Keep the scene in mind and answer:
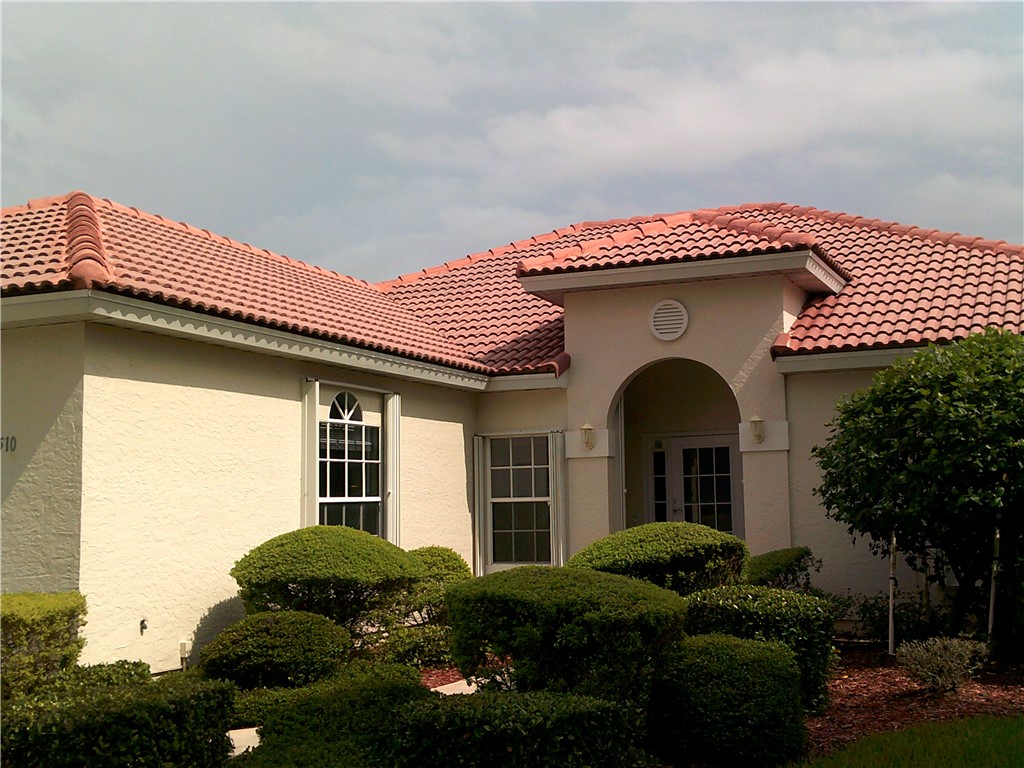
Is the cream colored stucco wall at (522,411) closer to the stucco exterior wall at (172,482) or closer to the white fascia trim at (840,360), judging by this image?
the white fascia trim at (840,360)

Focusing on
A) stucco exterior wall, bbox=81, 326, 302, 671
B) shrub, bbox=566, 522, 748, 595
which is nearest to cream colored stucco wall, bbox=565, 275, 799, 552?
shrub, bbox=566, 522, 748, 595

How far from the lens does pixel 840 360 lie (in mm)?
12555

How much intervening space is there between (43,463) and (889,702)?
25.1ft

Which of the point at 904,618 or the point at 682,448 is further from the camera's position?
the point at 682,448

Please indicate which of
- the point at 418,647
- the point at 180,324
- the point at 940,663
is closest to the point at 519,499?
the point at 418,647

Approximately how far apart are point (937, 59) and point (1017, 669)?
6159 millimetres

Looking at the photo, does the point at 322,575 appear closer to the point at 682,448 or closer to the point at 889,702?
the point at 889,702

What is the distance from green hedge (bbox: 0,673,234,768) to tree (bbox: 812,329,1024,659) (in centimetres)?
710

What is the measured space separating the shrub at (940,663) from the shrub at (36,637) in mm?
7000

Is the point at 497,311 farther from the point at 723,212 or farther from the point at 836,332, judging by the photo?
the point at 836,332

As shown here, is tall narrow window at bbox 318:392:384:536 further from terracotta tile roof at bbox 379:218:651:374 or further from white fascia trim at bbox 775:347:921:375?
white fascia trim at bbox 775:347:921:375

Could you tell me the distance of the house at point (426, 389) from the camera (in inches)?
343

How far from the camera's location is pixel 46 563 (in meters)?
8.48

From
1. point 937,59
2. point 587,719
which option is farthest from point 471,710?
point 937,59
